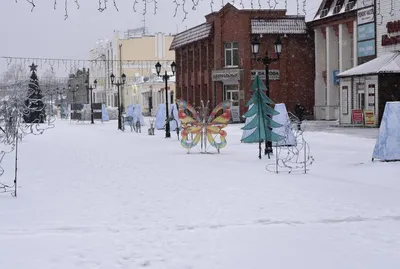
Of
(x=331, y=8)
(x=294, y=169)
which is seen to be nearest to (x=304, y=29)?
(x=331, y=8)

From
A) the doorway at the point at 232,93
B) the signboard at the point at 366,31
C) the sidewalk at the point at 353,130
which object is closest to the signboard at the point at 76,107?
the doorway at the point at 232,93

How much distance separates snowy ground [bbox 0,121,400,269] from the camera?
669cm

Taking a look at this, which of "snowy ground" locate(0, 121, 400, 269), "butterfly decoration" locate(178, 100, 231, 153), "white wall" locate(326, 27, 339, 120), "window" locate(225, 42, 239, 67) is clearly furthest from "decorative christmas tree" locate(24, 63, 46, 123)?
"white wall" locate(326, 27, 339, 120)

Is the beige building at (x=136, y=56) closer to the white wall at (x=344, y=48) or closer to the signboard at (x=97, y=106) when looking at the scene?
the signboard at (x=97, y=106)

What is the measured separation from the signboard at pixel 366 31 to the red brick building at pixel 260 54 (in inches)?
312

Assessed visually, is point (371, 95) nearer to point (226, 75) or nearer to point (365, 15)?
point (365, 15)

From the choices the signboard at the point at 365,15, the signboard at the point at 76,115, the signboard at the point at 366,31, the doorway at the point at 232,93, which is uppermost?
the signboard at the point at 365,15

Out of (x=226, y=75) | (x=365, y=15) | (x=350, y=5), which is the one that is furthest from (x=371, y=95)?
(x=226, y=75)

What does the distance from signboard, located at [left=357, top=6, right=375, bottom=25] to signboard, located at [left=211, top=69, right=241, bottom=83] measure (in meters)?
10.2

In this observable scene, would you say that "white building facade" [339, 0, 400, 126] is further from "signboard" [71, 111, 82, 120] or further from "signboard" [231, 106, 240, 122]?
"signboard" [71, 111, 82, 120]

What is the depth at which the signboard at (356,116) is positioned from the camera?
115 feet

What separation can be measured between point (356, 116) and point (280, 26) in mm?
12612

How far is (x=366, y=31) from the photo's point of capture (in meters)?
38.2

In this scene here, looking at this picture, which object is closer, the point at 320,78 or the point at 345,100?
the point at 345,100
